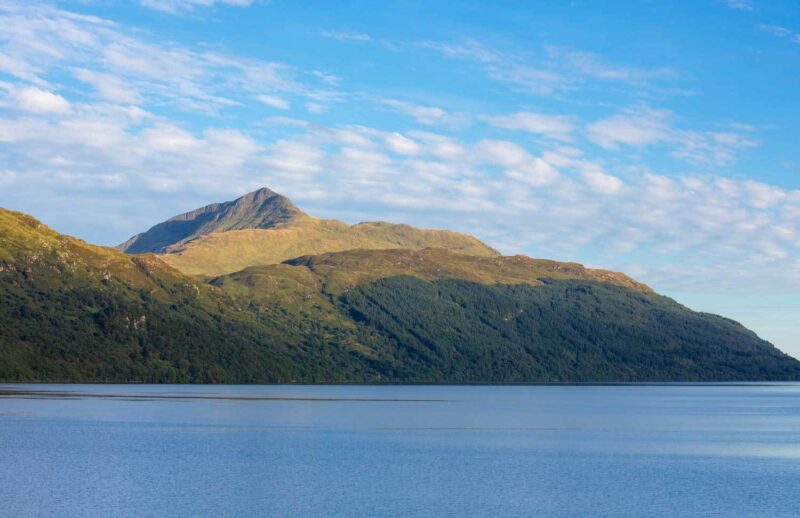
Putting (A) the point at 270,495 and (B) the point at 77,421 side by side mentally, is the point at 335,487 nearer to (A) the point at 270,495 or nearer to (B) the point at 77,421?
(A) the point at 270,495

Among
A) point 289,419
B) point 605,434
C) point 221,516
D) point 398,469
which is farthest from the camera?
point 289,419

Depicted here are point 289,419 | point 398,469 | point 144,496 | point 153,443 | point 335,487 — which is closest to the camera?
point 144,496

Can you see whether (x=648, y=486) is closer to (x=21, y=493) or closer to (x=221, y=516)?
(x=221, y=516)

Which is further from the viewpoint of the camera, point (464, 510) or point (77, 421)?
point (77, 421)

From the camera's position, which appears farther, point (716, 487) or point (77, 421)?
point (77, 421)

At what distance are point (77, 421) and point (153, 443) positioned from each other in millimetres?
48748

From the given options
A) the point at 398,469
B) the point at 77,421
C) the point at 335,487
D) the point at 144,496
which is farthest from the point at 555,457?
the point at 77,421

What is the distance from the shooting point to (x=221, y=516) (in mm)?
76188

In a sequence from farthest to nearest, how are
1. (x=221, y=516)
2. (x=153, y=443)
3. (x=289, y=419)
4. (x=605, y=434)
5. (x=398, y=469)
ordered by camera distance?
(x=289, y=419) < (x=605, y=434) < (x=153, y=443) < (x=398, y=469) < (x=221, y=516)

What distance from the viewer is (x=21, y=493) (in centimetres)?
8544

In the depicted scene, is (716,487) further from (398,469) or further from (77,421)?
(77,421)

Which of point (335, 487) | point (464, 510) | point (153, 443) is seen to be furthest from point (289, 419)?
point (464, 510)

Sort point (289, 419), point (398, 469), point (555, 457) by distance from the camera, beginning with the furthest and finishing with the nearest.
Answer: point (289, 419) < point (555, 457) < point (398, 469)

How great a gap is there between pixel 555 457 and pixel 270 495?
49915mm
